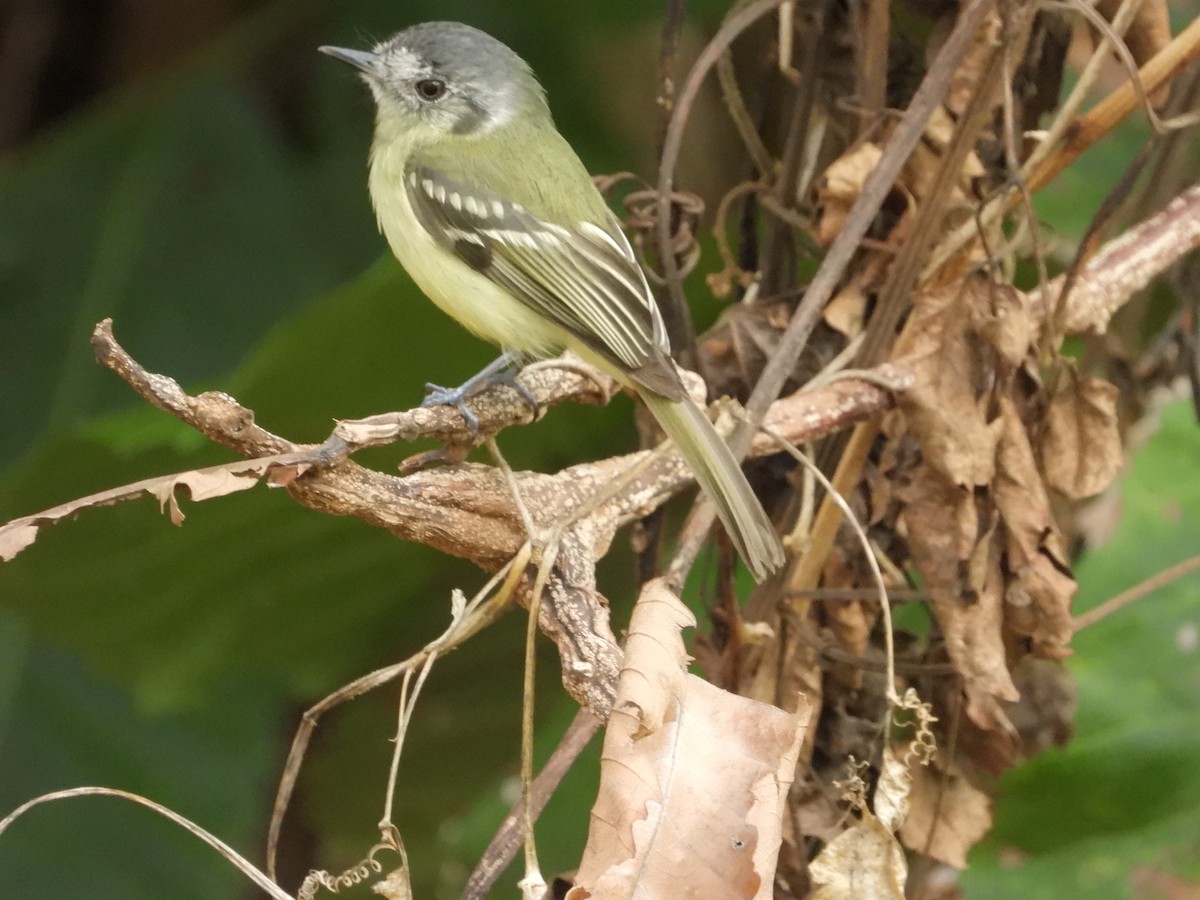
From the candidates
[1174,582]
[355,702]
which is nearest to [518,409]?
Answer: [1174,582]

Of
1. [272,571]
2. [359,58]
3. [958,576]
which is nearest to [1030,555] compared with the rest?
[958,576]

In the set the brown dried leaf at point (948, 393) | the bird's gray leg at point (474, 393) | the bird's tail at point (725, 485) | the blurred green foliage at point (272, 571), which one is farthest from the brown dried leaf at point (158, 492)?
the blurred green foliage at point (272, 571)

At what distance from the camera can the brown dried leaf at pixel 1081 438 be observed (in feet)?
5.83

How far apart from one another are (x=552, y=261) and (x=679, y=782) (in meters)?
1.07

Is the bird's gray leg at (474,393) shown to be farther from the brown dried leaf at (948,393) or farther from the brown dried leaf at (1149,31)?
the brown dried leaf at (1149,31)

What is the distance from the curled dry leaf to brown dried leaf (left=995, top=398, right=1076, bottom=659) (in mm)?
577

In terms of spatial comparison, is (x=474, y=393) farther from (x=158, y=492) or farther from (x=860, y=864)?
(x=860, y=864)

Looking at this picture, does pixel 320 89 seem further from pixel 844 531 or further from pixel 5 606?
pixel 844 531

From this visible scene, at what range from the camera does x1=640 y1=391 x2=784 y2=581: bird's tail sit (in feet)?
5.46

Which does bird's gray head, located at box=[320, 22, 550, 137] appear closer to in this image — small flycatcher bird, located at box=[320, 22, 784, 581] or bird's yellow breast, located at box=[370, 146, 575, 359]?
small flycatcher bird, located at box=[320, 22, 784, 581]

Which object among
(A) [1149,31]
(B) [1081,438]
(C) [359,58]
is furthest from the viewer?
(C) [359,58]

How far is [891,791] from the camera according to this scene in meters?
1.39

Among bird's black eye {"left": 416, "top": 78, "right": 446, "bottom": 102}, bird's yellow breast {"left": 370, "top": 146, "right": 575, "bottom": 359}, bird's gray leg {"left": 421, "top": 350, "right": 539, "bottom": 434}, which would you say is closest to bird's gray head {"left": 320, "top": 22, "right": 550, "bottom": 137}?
bird's black eye {"left": 416, "top": 78, "right": 446, "bottom": 102}

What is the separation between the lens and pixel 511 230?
214 cm
